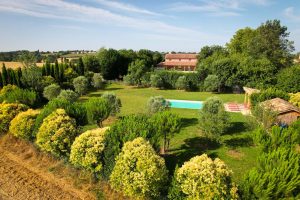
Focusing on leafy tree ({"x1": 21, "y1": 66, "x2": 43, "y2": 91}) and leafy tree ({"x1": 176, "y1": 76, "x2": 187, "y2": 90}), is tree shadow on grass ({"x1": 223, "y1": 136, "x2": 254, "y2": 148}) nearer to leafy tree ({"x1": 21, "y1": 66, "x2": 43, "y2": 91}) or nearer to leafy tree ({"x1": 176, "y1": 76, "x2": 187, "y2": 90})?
leafy tree ({"x1": 176, "y1": 76, "x2": 187, "y2": 90})

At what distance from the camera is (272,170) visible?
992cm

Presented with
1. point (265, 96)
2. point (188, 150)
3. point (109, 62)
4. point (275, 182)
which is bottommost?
point (188, 150)

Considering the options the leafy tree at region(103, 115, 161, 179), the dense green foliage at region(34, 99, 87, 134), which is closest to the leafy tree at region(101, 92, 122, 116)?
the dense green foliage at region(34, 99, 87, 134)

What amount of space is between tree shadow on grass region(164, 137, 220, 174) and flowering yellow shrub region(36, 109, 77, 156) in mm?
6605

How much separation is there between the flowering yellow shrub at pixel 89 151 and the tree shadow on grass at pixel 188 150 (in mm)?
4821

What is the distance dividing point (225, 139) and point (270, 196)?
445 inches

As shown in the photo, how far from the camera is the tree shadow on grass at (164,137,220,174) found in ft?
56.0

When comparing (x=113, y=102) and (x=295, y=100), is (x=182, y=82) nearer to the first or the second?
(x=295, y=100)

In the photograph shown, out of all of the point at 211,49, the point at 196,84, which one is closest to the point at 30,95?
the point at 196,84

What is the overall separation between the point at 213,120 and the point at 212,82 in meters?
24.2

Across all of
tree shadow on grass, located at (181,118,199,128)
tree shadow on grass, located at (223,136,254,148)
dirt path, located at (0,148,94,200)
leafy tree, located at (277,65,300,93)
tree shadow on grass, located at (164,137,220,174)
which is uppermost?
leafy tree, located at (277,65,300,93)

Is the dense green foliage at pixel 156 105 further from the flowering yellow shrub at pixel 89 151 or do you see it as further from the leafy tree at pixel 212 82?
the leafy tree at pixel 212 82

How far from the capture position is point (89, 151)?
13.5 meters

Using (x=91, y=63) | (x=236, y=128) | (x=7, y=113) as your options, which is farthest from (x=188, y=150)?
(x=91, y=63)
